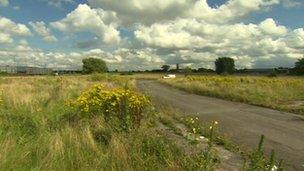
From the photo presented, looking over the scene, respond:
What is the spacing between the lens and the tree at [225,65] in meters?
126

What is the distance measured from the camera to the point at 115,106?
10.6 meters

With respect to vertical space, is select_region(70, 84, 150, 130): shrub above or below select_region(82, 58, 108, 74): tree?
above

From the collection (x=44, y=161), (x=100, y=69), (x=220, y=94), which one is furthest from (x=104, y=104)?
(x=100, y=69)

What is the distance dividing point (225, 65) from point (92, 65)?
4306cm

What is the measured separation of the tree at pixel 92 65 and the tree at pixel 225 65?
37.9 metres

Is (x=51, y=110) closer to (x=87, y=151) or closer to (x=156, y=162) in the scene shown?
(x=87, y=151)

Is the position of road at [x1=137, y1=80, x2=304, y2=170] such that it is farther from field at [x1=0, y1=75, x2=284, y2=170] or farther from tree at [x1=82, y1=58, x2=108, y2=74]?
tree at [x1=82, y1=58, x2=108, y2=74]

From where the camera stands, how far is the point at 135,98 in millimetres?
10648

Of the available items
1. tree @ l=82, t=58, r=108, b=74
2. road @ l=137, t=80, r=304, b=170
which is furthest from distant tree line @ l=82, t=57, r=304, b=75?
road @ l=137, t=80, r=304, b=170

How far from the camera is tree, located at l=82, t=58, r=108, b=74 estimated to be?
14212 centimetres

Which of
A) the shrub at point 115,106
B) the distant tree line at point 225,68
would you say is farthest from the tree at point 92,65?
the shrub at point 115,106

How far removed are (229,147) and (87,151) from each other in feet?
12.0

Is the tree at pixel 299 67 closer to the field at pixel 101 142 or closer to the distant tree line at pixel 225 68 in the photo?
the distant tree line at pixel 225 68

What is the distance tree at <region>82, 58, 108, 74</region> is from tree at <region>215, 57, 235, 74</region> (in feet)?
124
